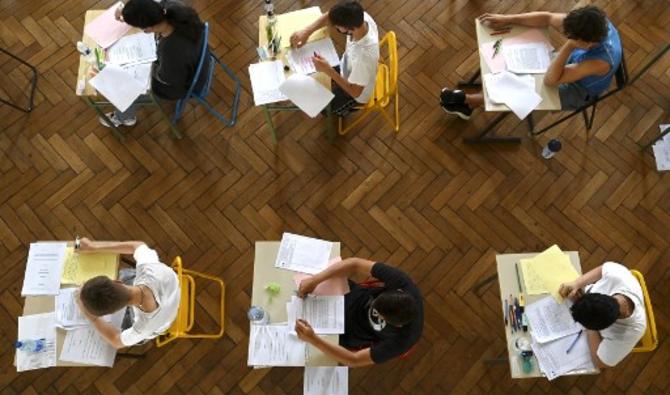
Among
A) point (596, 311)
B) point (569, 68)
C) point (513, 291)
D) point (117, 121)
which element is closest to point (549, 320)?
point (513, 291)

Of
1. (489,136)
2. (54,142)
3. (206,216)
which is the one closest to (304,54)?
(206,216)

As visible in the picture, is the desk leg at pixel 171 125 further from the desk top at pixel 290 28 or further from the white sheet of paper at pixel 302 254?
the white sheet of paper at pixel 302 254

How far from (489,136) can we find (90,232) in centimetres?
286

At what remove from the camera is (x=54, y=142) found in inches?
148

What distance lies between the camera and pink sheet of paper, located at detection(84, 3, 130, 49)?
3.16 m

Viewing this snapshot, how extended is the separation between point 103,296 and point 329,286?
1044 millimetres

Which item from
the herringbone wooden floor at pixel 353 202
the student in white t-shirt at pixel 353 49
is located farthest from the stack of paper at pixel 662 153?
the student in white t-shirt at pixel 353 49

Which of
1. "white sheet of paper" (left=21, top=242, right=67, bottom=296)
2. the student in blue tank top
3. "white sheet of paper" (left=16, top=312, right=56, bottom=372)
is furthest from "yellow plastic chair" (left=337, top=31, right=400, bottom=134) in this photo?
"white sheet of paper" (left=16, top=312, right=56, bottom=372)

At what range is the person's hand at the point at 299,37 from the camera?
3100 mm

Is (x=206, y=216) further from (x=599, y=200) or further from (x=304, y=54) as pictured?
(x=599, y=200)

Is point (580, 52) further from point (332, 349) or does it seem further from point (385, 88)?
point (332, 349)

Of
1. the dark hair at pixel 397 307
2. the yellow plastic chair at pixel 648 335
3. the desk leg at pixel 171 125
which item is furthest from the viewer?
the desk leg at pixel 171 125

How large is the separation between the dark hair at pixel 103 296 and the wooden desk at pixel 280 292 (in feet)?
2.02

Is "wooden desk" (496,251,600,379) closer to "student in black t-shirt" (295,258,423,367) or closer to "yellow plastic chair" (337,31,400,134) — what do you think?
"student in black t-shirt" (295,258,423,367)
